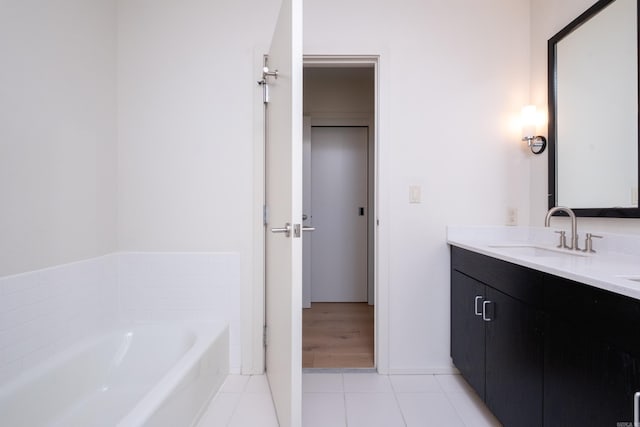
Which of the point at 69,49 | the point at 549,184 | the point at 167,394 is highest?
the point at 69,49

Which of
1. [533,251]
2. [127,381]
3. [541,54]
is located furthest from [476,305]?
[127,381]

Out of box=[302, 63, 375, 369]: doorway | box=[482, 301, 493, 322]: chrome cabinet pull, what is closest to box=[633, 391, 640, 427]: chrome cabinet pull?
box=[482, 301, 493, 322]: chrome cabinet pull

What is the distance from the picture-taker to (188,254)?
1.88 m

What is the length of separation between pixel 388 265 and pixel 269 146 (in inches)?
40.6

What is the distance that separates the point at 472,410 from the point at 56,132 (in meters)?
2.46

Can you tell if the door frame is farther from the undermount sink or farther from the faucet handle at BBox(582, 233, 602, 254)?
the faucet handle at BBox(582, 233, 602, 254)

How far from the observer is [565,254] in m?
1.49

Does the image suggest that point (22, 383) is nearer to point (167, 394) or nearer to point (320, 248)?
point (167, 394)

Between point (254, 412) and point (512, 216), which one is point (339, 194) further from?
point (254, 412)

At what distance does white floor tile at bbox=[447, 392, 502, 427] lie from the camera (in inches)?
57.4

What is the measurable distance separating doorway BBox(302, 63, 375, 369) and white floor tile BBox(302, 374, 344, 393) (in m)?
1.27

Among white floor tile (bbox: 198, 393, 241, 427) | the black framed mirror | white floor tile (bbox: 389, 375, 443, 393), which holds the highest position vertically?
the black framed mirror

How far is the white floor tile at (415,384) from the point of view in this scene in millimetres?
1726

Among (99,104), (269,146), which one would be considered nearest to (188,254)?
(269,146)
